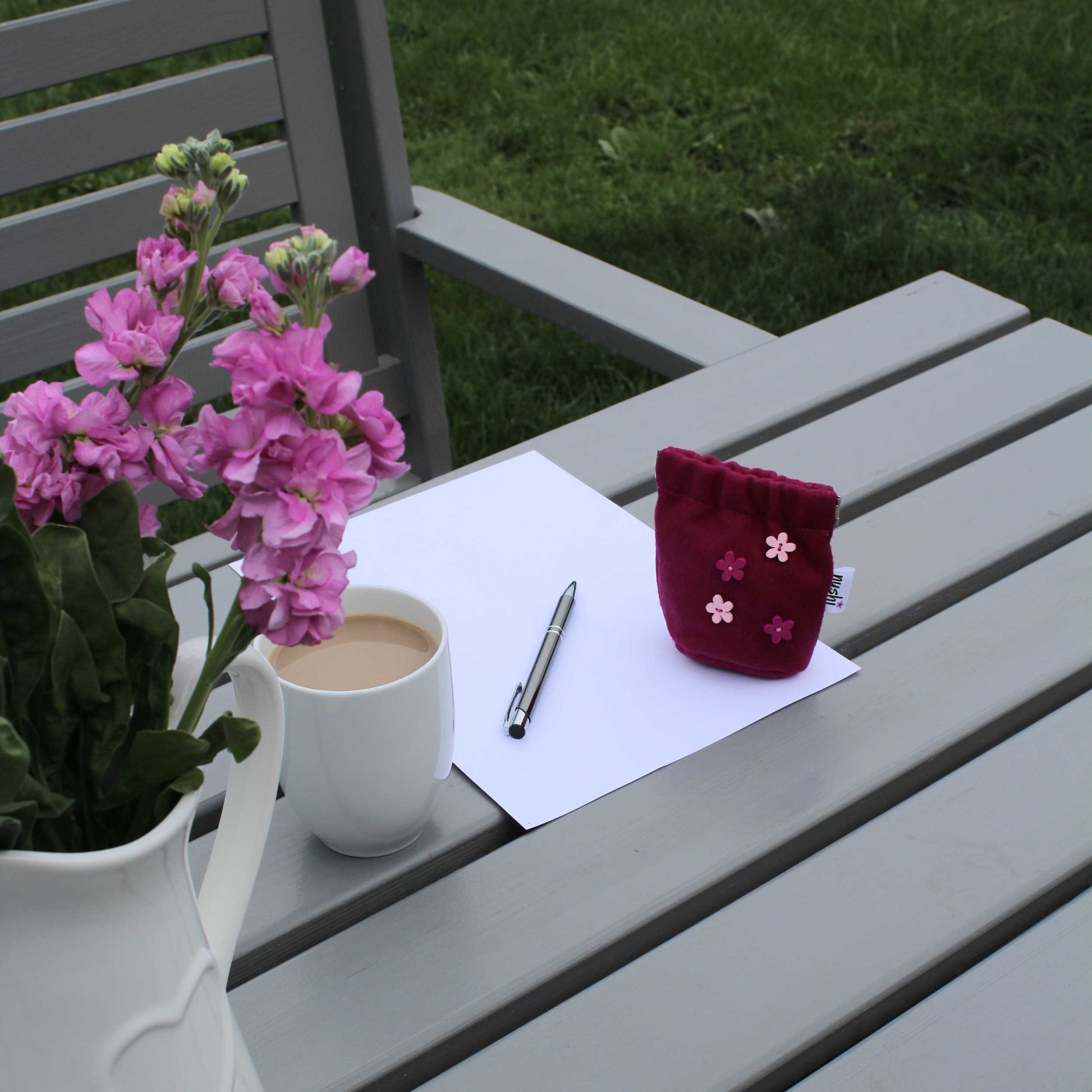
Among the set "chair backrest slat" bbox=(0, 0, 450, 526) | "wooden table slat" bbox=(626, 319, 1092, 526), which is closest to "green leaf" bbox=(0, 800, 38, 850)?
"wooden table slat" bbox=(626, 319, 1092, 526)

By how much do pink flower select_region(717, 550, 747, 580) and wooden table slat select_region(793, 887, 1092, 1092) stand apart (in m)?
0.27

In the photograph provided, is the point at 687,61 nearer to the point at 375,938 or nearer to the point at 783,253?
the point at 783,253

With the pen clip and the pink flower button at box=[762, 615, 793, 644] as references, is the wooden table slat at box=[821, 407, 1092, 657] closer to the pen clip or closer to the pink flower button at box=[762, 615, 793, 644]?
the pink flower button at box=[762, 615, 793, 644]

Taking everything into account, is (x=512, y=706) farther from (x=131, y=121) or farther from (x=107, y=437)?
(x=131, y=121)

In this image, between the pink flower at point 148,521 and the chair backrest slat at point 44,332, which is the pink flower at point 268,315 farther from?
the chair backrest slat at point 44,332

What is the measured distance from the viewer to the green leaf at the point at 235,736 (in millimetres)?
449

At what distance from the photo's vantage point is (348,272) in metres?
0.42

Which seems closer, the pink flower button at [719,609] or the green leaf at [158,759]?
the green leaf at [158,759]

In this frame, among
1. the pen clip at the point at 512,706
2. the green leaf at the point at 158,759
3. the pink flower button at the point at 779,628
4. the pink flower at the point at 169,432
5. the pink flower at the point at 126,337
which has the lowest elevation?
the pen clip at the point at 512,706

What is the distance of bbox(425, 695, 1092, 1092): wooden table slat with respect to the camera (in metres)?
0.62

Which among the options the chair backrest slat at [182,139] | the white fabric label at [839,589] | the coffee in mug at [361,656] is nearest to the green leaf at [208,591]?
the coffee in mug at [361,656]

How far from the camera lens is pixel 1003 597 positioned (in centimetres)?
92

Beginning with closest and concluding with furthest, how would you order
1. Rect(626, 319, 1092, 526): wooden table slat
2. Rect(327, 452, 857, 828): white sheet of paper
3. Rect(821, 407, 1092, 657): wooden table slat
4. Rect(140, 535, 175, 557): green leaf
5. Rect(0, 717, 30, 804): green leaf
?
Rect(0, 717, 30, 804): green leaf
Rect(140, 535, 175, 557): green leaf
Rect(327, 452, 857, 828): white sheet of paper
Rect(821, 407, 1092, 657): wooden table slat
Rect(626, 319, 1092, 526): wooden table slat

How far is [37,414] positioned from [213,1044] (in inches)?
9.7
